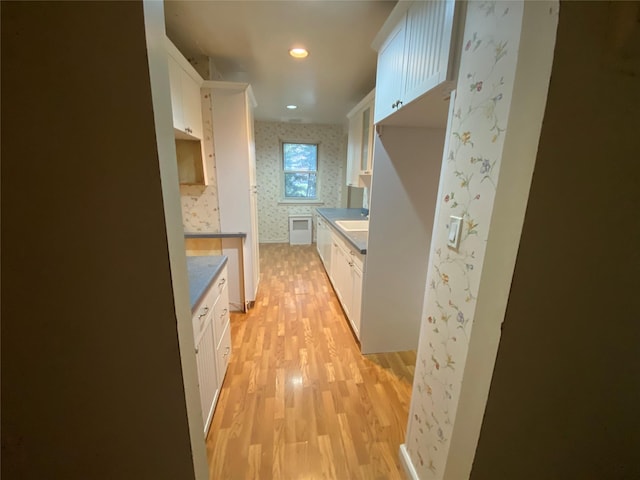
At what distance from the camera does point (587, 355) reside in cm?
72

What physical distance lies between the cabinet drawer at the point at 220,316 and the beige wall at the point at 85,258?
2.87 feet

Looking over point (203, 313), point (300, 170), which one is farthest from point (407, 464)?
point (300, 170)

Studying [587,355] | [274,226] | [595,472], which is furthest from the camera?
[274,226]

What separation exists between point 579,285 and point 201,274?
5.11ft

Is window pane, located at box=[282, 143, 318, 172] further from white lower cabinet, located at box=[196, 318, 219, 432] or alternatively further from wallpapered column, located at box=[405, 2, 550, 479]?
wallpapered column, located at box=[405, 2, 550, 479]

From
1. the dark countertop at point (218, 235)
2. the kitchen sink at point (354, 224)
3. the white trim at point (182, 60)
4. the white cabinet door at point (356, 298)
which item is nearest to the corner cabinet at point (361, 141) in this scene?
the kitchen sink at point (354, 224)

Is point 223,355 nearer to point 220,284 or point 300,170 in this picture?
point 220,284

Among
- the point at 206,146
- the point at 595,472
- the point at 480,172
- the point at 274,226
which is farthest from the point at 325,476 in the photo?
the point at 274,226

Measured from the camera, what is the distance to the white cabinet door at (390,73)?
4.61ft

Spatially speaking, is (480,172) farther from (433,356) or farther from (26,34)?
(26,34)

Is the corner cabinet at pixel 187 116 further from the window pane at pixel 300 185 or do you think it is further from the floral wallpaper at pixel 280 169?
the window pane at pixel 300 185

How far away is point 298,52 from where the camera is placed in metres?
2.14

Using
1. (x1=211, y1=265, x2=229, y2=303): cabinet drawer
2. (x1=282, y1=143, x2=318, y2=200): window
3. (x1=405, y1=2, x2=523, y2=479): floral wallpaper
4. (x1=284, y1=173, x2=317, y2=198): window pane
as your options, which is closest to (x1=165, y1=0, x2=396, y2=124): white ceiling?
(x1=405, y1=2, x2=523, y2=479): floral wallpaper

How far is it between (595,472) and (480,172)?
1.11m
